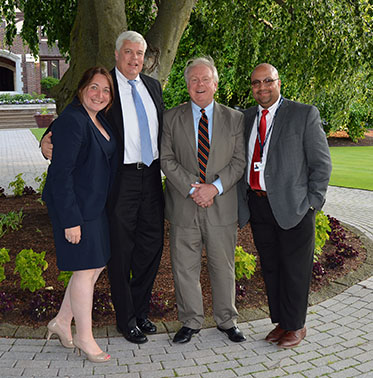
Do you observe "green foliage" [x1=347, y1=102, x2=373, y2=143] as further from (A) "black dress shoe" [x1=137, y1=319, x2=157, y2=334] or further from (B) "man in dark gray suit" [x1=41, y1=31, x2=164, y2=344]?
(A) "black dress shoe" [x1=137, y1=319, x2=157, y2=334]

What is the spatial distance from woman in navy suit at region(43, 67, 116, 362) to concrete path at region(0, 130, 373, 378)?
0.68 feet

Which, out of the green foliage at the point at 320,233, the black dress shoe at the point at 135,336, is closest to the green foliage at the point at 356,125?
the green foliage at the point at 320,233

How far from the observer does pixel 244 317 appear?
4.12m

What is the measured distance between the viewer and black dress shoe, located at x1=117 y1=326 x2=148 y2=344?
3611 mm

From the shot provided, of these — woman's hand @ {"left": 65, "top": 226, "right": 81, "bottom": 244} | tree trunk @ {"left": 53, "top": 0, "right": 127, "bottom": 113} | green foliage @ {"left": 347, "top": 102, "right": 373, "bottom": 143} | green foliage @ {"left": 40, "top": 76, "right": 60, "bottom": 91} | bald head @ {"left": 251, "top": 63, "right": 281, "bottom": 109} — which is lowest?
green foliage @ {"left": 347, "top": 102, "right": 373, "bottom": 143}

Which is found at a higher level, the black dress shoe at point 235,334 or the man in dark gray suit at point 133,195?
the man in dark gray suit at point 133,195

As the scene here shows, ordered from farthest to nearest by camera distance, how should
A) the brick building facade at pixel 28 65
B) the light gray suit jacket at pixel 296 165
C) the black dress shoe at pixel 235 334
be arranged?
the brick building facade at pixel 28 65 < the black dress shoe at pixel 235 334 < the light gray suit jacket at pixel 296 165

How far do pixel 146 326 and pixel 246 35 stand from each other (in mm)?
4351

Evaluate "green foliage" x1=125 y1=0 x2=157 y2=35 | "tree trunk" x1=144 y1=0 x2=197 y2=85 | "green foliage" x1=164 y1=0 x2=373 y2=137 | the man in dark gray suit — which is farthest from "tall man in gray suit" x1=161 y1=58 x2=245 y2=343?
"green foliage" x1=125 y1=0 x2=157 y2=35

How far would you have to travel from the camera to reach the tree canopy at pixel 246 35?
550cm

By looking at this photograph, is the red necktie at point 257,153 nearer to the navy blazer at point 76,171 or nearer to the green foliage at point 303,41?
the navy blazer at point 76,171

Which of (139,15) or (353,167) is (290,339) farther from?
(353,167)

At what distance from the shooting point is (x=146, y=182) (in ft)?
11.8

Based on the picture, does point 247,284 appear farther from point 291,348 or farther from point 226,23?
point 226,23
